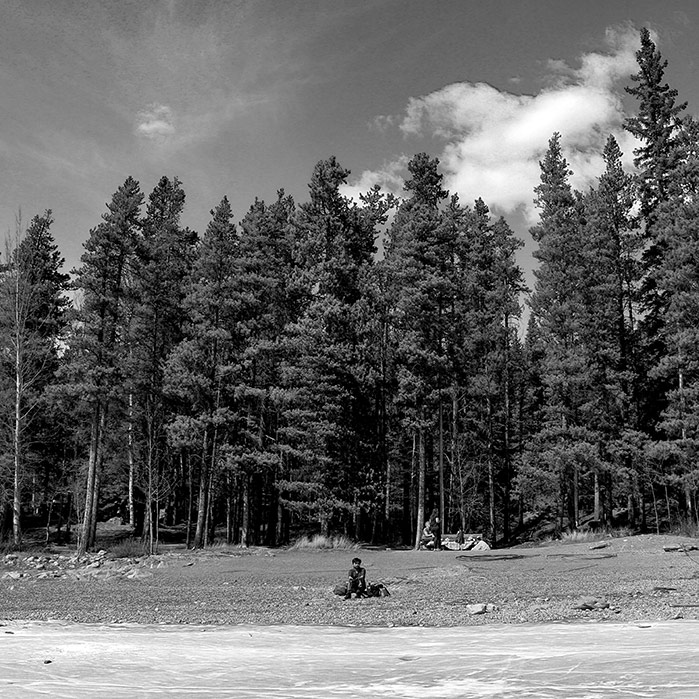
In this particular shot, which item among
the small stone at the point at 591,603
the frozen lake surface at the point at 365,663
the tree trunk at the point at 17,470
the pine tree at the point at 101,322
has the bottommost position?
the small stone at the point at 591,603

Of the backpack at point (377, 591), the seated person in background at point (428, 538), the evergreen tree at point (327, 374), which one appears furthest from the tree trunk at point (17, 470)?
the backpack at point (377, 591)

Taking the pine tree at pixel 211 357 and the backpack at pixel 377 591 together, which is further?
the pine tree at pixel 211 357

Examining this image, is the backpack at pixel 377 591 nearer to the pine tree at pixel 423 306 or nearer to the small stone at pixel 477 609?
the small stone at pixel 477 609

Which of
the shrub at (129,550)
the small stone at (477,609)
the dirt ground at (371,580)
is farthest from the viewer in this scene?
the shrub at (129,550)

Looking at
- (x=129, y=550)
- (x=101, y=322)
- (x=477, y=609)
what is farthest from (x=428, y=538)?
(x=101, y=322)

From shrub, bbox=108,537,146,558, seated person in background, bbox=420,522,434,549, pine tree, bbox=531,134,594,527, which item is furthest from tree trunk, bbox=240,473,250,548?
pine tree, bbox=531,134,594,527

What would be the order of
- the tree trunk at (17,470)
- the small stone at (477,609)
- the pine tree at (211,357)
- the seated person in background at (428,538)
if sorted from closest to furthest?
1. the small stone at (477,609)
2. the seated person in background at (428,538)
3. the tree trunk at (17,470)
4. the pine tree at (211,357)

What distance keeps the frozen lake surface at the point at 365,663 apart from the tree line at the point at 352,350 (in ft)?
72.4

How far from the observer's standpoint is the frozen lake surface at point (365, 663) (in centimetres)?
501

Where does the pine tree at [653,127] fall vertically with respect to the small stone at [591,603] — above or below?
above

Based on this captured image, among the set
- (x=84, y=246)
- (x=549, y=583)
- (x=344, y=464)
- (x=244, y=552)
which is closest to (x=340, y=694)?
(x=549, y=583)

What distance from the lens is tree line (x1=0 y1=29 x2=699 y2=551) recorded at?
3319cm

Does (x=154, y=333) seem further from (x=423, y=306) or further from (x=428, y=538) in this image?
(x=428, y=538)

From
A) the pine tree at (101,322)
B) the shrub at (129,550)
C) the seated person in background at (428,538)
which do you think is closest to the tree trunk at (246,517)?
the shrub at (129,550)
